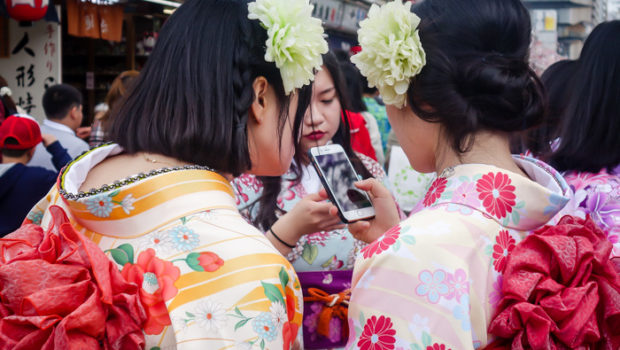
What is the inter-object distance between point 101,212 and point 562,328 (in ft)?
3.63

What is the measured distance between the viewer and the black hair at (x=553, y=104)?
276cm

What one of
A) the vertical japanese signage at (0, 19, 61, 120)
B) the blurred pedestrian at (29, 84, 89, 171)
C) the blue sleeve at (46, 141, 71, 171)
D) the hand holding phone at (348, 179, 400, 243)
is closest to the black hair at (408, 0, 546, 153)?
the hand holding phone at (348, 179, 400, 243)

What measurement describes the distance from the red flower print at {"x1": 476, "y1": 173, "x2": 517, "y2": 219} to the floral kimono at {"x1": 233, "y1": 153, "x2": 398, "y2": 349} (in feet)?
3.25

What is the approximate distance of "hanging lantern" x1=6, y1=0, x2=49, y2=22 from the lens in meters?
5.94

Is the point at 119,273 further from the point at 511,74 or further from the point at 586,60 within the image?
the point at 586,60

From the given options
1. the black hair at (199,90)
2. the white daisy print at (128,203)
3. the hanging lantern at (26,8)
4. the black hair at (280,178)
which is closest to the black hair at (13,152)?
the hanging lantern at (26,8)

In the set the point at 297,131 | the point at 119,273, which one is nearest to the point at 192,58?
the point at 297,131

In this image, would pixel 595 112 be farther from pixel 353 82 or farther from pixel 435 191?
pixel 353 82

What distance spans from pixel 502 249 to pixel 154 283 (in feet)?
2.80

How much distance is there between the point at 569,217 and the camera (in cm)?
163

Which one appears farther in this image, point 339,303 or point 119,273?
point 339,303

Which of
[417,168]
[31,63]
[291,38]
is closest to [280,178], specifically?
[417,168]

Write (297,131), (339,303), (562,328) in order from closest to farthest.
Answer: (562,328)
(297,131)
(339,303)

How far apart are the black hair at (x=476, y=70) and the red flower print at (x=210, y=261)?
739mm
